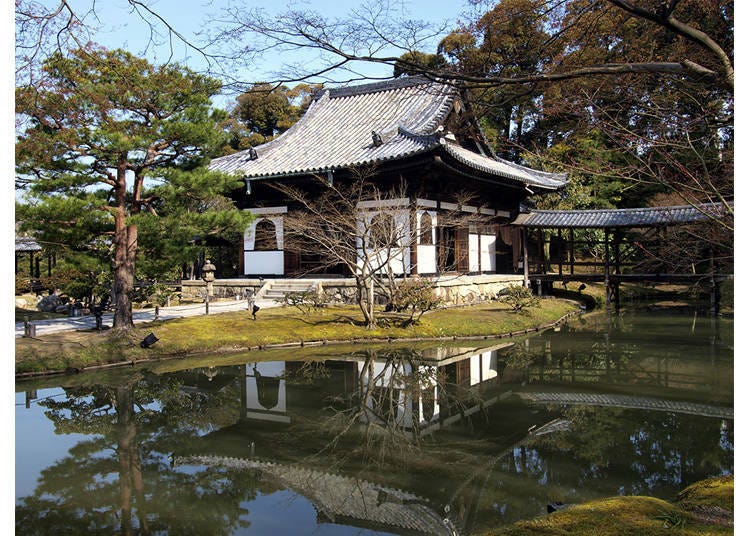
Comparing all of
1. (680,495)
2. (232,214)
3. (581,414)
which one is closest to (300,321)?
(232,214)

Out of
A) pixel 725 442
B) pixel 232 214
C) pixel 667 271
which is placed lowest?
pixel 725 442

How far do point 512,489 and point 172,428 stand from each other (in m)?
4.65

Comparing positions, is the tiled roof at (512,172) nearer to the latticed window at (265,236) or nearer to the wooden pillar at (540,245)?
the wooden pillar at (540,245)

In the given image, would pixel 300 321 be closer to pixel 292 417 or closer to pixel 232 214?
pixel 232 214

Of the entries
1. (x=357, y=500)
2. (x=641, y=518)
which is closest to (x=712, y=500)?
(x=641, y=518)

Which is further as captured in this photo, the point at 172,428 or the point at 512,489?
the point at 172,428

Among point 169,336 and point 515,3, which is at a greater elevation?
point 515,3

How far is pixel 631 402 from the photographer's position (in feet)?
29.6

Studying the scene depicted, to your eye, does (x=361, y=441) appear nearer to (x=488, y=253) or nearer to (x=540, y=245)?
(x=488, y=253)

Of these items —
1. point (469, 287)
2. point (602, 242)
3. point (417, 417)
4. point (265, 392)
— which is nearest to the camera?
point (417, 417)

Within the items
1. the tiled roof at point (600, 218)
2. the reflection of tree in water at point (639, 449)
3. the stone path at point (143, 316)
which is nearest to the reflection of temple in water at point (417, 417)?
the reflection of tree in water at point (639, 449)

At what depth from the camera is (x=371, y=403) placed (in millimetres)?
9008

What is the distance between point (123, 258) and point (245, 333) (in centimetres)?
327

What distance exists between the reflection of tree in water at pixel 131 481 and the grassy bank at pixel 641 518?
9.10 feet
